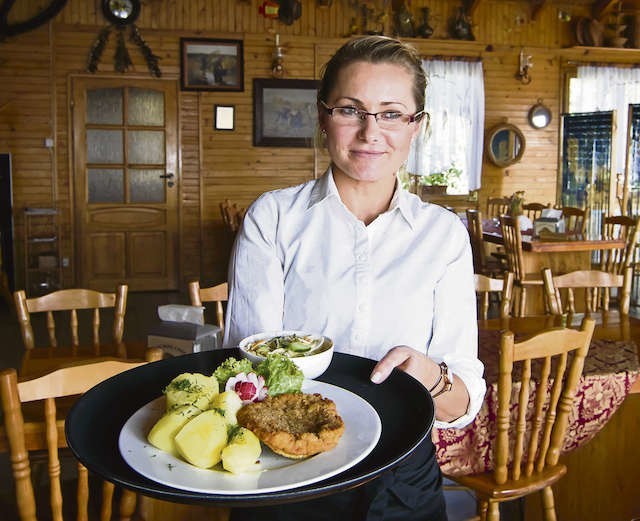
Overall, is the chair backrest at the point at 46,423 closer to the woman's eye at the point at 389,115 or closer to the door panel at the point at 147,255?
the woman's eye at the point at 389,115

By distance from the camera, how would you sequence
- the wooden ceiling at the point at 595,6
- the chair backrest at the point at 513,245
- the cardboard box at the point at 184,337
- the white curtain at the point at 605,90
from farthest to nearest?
1. the white curtain at the point at 605,90
2. the wooden ceiling at the point at 595,6
3. the chair backrest at the point at 513,245
4. the cardboard box at the point at 184,337

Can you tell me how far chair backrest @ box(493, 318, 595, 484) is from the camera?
1.90 meters

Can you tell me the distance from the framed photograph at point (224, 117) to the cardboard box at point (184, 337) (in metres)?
6.37

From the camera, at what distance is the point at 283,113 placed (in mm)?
8383

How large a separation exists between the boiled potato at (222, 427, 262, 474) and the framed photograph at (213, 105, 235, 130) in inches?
299

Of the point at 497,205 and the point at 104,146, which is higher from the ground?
the point at 104,146

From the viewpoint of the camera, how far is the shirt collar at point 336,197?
153cm

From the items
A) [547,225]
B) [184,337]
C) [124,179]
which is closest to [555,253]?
[547,225]

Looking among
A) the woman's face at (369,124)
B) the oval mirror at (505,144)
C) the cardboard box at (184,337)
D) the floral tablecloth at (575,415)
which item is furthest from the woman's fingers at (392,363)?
the oval mirror at (505,144)

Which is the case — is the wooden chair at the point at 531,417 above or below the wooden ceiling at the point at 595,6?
below

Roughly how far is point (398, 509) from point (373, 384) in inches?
13.3

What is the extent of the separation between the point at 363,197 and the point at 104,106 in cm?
707

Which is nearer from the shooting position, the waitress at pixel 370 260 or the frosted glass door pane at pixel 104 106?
the waitress at pixel 370 260

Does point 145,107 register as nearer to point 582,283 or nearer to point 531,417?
point 582,283
